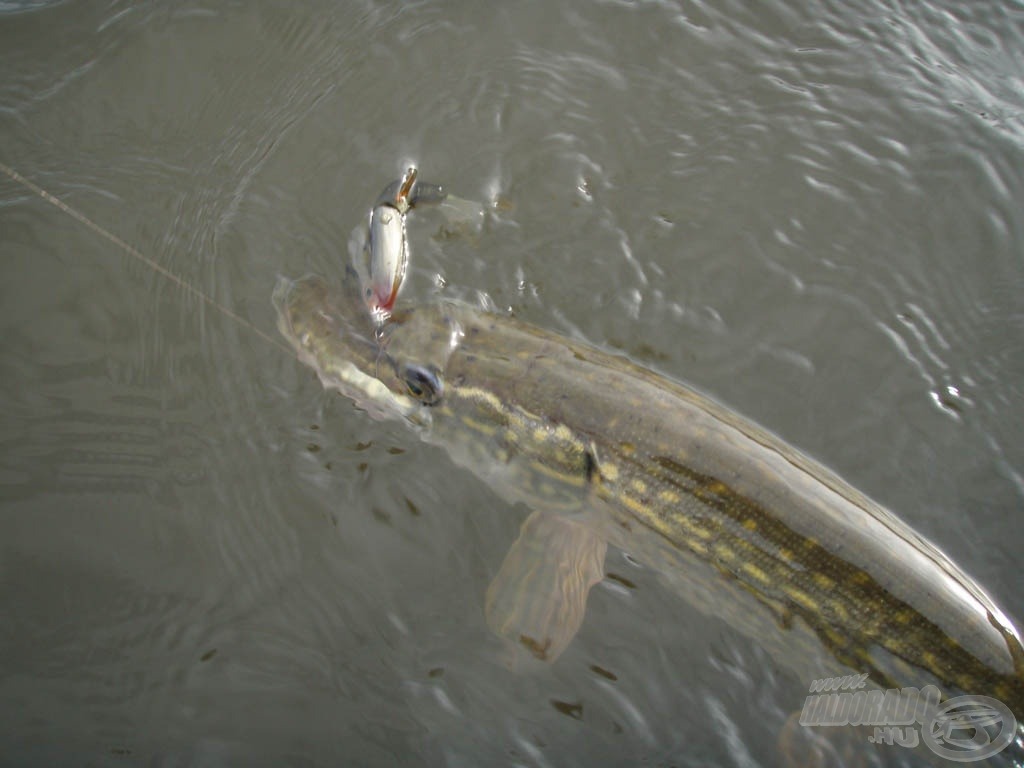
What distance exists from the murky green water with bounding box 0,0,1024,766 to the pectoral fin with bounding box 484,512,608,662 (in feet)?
0.34

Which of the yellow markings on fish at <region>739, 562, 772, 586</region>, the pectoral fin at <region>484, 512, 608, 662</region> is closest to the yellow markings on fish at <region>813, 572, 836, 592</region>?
the yellow markings on fish at <region>739, 562, 772, 586</region>

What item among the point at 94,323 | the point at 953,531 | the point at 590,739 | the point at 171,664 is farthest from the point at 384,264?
the point at 953,531

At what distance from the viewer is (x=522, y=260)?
3.96 metres

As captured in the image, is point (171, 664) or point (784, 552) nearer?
point (784, 552)

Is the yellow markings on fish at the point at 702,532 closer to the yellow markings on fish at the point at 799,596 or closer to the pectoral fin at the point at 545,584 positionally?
the yellow markings on fish at the point at 799,596

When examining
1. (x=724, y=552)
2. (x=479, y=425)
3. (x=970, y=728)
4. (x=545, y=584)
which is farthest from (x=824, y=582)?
(x=479, y=425)

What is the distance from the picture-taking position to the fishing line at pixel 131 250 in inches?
151

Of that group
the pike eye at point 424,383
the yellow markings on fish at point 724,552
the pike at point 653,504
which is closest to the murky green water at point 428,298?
the pike at point 653,504

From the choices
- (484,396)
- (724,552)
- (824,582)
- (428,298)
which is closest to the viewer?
(824,582)

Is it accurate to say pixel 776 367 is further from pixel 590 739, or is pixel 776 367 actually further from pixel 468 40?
pixel 468 40

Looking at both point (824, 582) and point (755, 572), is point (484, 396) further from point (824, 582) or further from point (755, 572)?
point (824, 582)

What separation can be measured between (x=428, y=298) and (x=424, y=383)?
0.69 metres

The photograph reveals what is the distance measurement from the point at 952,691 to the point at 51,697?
11.3 ft

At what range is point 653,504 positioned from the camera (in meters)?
2.90
